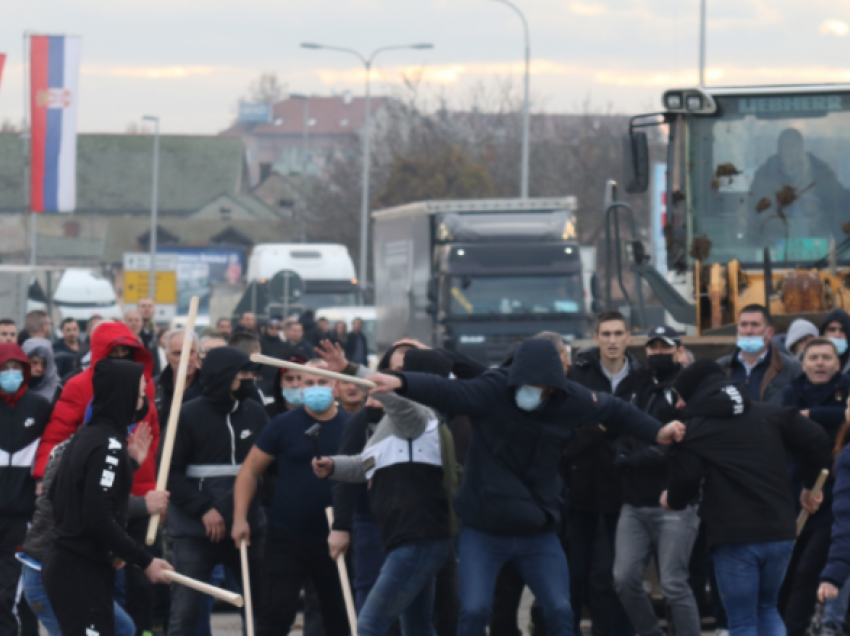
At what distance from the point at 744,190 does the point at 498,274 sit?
29.9ft

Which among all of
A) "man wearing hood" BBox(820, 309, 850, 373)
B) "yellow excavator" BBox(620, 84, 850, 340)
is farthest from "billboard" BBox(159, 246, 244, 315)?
"man wearing hood" BBox(820, 309, 850, 373)

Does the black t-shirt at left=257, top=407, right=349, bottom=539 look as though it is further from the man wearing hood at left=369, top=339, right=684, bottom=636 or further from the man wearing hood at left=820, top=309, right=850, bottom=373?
the man wearing hood at left=820, top=309, right=850, bottom=373

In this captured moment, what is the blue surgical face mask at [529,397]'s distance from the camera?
21.2 feet

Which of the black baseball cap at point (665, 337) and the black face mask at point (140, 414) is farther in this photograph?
the black baseball cap at point (665, 337)

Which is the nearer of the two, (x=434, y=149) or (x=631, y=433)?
(x=631, y=433)

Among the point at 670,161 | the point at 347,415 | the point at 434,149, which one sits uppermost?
the point at 434,149

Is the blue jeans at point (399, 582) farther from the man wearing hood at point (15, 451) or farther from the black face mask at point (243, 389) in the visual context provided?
the man wearing hood at point (15, 451)

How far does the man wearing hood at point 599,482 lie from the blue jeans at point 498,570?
131 cm

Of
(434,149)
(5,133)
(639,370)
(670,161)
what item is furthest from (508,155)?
(639,370)

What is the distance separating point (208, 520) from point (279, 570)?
0.49m

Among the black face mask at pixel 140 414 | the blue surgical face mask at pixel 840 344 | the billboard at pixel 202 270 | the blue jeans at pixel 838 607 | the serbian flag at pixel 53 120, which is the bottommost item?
the blue jeans at pixel 838 607

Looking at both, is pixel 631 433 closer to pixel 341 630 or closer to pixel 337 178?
pixel 341 630

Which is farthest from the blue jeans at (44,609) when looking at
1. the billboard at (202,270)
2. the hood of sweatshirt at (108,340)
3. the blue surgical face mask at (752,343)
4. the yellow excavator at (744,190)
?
the billboard at (202,270)

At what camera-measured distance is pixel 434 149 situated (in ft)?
178
